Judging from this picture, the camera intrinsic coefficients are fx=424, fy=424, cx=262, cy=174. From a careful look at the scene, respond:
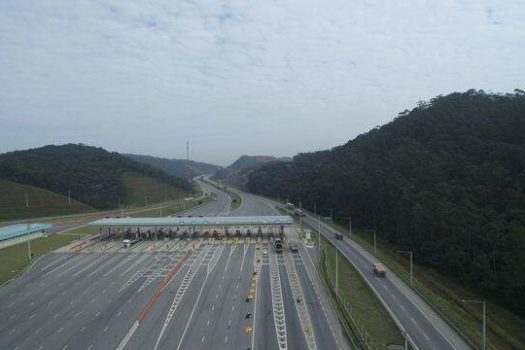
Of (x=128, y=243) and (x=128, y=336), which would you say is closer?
(x=128, y=336)

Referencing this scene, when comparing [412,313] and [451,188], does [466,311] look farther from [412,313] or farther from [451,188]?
[451,188]

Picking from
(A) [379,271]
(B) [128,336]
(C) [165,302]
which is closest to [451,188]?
(A) [379,271]

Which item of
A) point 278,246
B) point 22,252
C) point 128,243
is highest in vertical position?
point 278,246

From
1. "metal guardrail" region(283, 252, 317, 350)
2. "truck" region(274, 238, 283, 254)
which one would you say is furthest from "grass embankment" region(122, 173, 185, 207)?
"metal guardrail" region(283, 252, 317, 350)

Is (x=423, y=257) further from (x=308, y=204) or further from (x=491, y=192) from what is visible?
(x=308, y=204)

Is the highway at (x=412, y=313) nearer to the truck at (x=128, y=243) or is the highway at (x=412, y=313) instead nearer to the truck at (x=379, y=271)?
the truck at (x=379, y=271)

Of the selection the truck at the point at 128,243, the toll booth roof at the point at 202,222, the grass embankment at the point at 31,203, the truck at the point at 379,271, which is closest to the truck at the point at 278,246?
the toll booth roof at the point at 202,222

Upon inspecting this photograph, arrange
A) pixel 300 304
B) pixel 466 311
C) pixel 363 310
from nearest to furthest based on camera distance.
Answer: pixel 363 310, pixel 300 304, pixel 466 311
